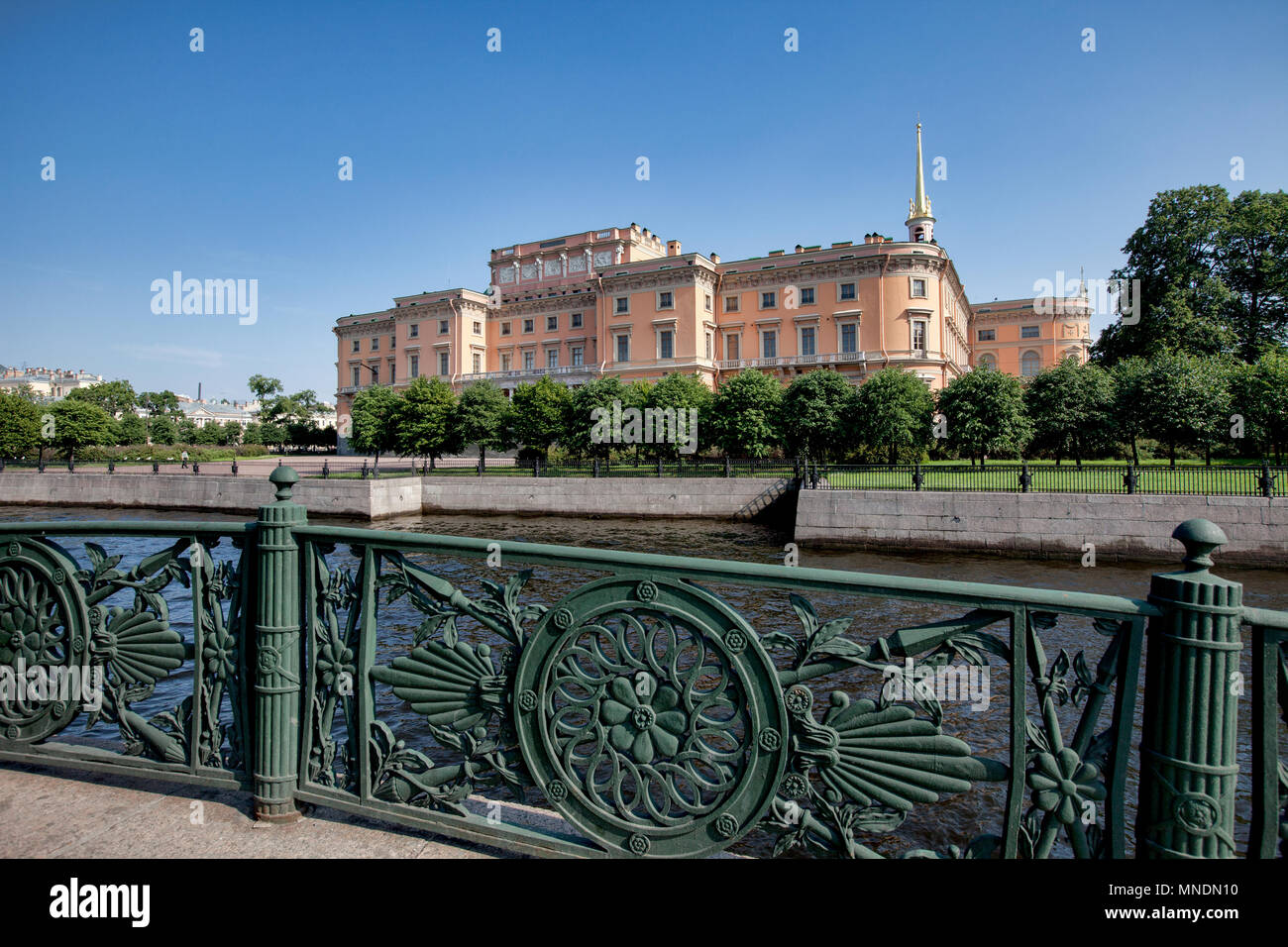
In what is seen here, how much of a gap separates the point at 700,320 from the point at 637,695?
4968cm

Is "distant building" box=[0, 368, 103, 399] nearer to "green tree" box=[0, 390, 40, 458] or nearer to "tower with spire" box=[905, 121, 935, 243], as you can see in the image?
"green tree" box=[0, 390, 40, 458]

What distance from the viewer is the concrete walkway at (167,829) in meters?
2.12

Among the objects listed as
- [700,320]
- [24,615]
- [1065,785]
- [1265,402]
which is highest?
[700,320]

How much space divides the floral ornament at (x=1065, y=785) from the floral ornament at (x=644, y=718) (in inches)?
37.5

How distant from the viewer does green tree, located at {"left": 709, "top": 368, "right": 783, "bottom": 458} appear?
3058cm

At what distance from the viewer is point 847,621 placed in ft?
6.23

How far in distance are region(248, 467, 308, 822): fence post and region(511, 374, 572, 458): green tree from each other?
32.0 meters

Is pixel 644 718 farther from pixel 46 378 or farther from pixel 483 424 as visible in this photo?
pixel 46 378

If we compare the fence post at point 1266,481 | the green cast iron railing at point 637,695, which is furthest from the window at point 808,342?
the green cast iron railing at point 637,695

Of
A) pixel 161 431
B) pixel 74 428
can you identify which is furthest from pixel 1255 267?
pixel 161 431

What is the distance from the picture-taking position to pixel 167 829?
225 cm

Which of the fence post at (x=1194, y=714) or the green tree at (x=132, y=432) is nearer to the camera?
the fence post at (x=1194, y=714)

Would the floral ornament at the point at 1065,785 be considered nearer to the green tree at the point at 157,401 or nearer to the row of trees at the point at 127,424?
the row of trees at the point at 127,424
